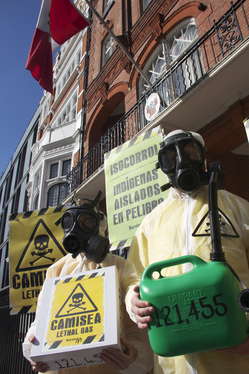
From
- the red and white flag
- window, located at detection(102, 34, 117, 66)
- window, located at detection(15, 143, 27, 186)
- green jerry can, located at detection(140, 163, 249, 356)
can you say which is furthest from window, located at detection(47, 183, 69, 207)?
green jerry can, located at detection(140, 163, 249, 356)

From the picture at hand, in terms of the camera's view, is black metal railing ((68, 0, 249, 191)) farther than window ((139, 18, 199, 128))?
No

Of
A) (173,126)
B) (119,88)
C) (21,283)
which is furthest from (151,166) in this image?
(119,88)

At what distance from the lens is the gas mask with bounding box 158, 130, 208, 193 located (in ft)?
7.39

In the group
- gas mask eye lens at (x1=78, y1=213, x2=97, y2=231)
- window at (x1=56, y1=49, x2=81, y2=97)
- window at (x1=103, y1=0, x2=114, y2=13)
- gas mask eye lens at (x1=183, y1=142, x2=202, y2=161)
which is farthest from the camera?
window at (x1=56, y1=49, x2=81, y2=97)

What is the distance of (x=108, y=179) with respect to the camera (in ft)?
17.5

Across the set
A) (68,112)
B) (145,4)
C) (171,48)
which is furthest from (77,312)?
(68,112)

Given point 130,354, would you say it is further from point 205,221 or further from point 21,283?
point 21,283

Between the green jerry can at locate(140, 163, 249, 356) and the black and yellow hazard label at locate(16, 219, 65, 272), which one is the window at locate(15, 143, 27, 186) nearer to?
the black and yellow hazard label at locate(16, 219, 65, 272)

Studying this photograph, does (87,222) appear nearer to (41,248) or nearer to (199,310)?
(199,310)

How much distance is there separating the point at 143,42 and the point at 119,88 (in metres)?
1.69

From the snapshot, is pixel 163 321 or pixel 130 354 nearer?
pixel 163 321

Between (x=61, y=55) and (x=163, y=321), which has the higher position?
(x=61, y=55)

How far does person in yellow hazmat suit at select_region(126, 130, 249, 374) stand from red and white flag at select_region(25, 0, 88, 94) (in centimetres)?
775

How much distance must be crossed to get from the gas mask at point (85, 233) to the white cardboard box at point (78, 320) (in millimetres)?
426
